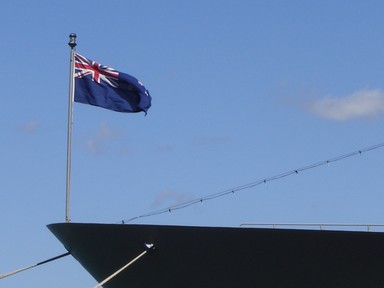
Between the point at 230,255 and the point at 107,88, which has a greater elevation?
the point at 107,88

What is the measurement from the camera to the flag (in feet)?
88.6

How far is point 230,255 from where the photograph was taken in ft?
81.5

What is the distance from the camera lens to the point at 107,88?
2717 cm

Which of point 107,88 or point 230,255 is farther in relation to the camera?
point 107,88

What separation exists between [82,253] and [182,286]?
2528 millimetres

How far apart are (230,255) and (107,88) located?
193 inches

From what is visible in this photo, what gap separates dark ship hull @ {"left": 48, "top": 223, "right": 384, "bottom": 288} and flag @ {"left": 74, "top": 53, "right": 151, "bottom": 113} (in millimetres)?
2830

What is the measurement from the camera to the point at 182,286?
25.8 m

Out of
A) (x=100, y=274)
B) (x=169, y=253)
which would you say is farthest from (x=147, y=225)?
(x=100, y=274)

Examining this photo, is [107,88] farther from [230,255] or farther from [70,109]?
[230,255]

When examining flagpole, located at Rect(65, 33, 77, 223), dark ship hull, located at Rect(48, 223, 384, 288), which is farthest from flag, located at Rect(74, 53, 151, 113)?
dark ship hull, located at Rect(48, 223, 384, 288)

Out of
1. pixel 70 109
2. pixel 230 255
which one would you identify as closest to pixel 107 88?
pixel 70 109

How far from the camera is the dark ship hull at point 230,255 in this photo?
937 inches

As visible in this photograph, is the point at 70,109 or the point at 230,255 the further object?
the point at 70,109
